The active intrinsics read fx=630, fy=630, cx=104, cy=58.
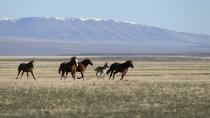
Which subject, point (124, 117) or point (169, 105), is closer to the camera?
point (124, 117)

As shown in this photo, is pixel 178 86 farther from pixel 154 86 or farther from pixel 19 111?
pixel 19 111

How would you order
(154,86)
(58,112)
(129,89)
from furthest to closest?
(154,86) < (129,89) < (58,112)

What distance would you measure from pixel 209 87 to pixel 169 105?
29.8 ft

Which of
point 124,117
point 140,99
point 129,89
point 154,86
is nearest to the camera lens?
point 124,117

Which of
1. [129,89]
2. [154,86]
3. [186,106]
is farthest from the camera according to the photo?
[154,86]

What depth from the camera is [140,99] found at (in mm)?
26359

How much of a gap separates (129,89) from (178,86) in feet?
11.9

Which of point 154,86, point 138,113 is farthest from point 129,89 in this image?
point 138,113

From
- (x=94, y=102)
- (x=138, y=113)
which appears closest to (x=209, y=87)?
(x=94, y=102)

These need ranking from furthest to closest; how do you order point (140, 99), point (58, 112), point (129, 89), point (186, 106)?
point (129, 89), point (140, 99), point (186, 106), point (58, 112)

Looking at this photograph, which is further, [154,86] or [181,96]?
[154,86]

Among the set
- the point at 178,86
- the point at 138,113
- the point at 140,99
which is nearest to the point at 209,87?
the point at 178,86

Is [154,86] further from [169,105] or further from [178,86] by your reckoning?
[169,105]

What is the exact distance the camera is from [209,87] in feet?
107
